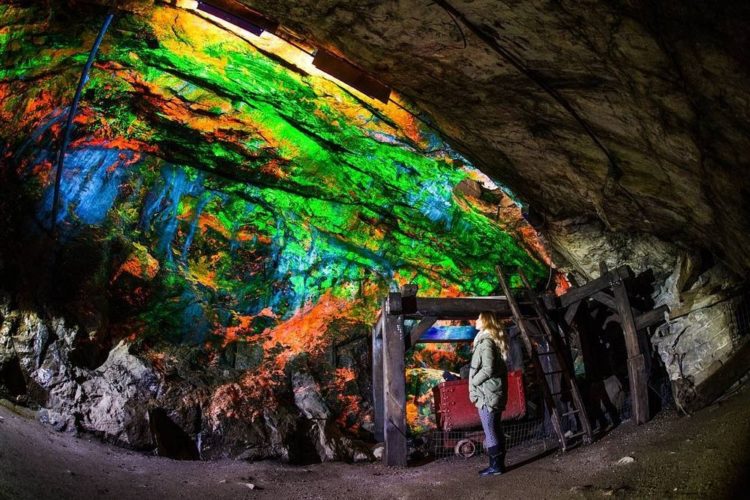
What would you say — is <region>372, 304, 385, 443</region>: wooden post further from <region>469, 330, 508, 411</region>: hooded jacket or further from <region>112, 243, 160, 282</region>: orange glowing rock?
<region>112, 243, 160, 282</region>: orange glowing rock

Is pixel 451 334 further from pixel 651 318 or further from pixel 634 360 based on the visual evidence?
pixel 651 318

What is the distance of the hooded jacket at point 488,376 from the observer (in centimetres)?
571

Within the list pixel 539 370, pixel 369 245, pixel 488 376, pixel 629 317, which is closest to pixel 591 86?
pixel 488 376

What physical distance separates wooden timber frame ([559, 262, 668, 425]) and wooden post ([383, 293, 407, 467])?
3.17 meters

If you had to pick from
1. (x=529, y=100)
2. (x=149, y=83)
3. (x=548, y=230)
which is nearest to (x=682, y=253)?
(x=548, y=230)

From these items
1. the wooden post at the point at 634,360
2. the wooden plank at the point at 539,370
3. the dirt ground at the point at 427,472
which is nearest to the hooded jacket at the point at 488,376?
the dirt ground at the point at 427,472

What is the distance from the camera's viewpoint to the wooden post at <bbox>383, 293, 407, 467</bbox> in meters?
7.09

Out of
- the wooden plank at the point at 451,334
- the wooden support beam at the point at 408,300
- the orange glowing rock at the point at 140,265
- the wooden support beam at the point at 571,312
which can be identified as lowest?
the wooden plank at the point at 451,334

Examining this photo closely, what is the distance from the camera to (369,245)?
37.6 ft

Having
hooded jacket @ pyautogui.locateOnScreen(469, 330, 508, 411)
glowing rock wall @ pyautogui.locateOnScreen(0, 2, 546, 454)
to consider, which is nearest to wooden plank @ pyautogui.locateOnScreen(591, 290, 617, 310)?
glowing rock wall @ pyautogui.locateOnScreen(0, 2, 546, 454)

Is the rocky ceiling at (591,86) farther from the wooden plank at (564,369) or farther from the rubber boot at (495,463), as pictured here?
the rubber boot at (495,463)

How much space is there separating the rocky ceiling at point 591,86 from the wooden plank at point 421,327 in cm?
268

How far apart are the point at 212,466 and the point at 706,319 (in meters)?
7.67

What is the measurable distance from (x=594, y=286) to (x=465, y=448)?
345 cm
